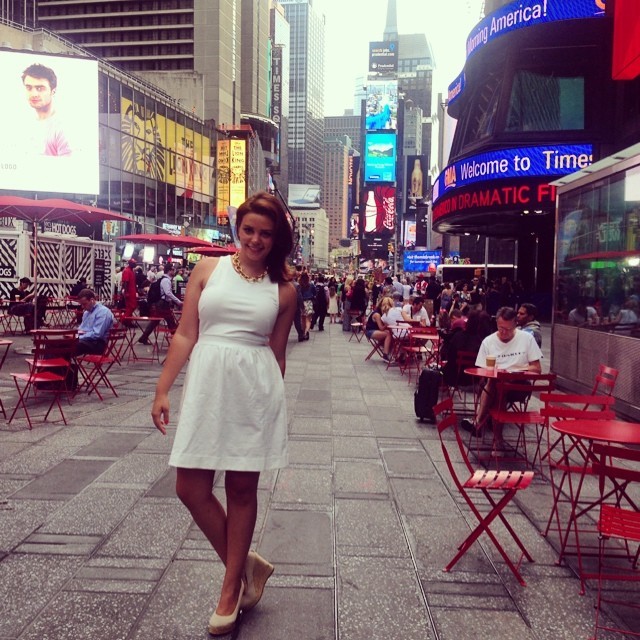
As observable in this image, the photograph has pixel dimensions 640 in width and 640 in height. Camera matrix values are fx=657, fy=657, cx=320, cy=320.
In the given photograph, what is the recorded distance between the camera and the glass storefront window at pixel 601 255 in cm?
808

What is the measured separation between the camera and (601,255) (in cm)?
902

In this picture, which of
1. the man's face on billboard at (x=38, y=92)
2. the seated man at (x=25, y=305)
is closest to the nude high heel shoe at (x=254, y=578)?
the seated man at (x=25, y=305)

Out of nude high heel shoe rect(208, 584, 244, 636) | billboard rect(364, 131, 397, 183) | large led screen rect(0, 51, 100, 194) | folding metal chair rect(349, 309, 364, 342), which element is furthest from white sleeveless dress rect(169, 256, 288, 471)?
billboard rect(364, 131, 397, 183)

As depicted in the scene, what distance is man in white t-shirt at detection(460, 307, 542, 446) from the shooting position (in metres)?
6.59

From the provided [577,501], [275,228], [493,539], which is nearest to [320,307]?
[577,501]

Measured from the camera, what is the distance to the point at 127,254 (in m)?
35.5

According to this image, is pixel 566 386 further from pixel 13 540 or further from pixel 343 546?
pixel 13 540

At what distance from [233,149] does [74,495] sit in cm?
6440

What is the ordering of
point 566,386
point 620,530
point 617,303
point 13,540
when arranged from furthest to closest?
point 566,386
point 617,303
point 13,540
point 620,530

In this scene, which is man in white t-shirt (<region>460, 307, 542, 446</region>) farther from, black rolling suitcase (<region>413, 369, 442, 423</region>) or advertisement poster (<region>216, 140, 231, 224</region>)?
advertisement poster (<region>216, 140, 231, 224</region>)

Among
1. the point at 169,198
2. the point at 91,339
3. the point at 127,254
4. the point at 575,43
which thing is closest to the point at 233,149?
the point at 169,198

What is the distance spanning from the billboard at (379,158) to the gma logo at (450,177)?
2849 inches

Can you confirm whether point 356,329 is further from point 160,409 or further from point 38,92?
point 160,409

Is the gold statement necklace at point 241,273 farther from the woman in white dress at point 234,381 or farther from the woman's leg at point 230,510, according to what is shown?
the woman's leg at point 230,510
